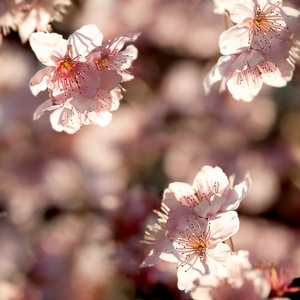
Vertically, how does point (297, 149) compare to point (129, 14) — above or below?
below

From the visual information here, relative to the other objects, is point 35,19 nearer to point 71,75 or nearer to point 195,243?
point 71,75

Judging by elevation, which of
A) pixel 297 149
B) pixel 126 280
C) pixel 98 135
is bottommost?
pixel 126 280

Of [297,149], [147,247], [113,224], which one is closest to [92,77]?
[147,247]

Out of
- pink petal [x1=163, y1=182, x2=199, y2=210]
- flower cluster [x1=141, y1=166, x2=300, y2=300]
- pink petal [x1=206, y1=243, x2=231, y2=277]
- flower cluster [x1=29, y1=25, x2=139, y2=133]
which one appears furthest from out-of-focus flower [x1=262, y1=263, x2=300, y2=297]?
flower cluster [x1=29, y1=25, x2=139, y2=133]

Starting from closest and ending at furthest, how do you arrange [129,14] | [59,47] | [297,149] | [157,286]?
[59,47], [157,286], [297,149], [129,14]

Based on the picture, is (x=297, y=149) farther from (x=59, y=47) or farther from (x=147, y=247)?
(x=59, y=47)

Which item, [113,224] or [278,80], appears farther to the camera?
[113,224]

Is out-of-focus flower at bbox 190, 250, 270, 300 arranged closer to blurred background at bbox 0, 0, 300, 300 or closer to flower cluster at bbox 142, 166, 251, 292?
flower cluster at bbox 142, 166, 251, 292

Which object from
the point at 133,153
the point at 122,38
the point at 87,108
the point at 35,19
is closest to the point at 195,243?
the point at 87,108
